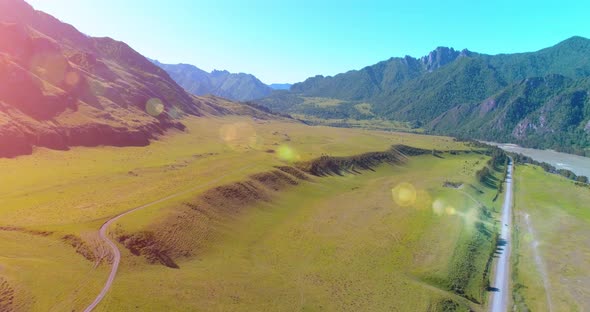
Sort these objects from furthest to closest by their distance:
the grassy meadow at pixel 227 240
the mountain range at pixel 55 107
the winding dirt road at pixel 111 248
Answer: the mountain range at pixel 55 107 < the grassy meadow at pixel 227 240 < the winding dirt road at pixel 111 248

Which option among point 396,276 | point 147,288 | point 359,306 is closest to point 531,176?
point 396,276

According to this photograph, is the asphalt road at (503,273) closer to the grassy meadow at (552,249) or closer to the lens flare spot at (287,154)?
the grassy meadow at (552,249)

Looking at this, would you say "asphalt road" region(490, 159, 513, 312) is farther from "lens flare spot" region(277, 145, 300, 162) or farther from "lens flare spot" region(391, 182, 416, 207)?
"lens flare spot" region(277, 145, 300, 162)

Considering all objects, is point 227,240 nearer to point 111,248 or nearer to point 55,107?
point 111,248

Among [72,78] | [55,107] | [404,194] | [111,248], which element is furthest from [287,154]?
[72,78]

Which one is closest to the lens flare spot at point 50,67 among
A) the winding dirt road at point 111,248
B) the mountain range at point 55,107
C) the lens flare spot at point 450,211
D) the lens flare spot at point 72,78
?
the mountain range at point 55,107

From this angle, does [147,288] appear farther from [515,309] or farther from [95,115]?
[95,115]
